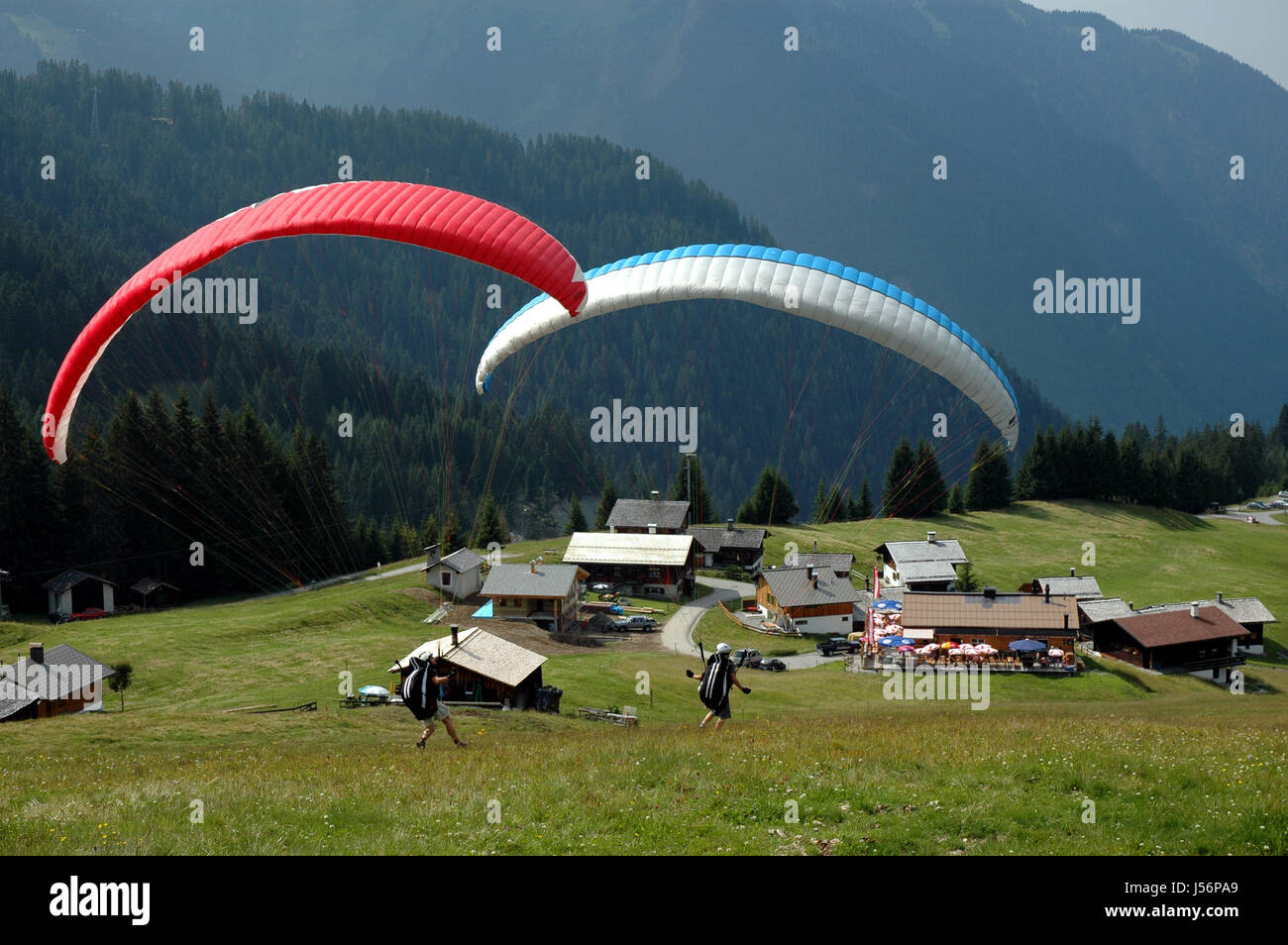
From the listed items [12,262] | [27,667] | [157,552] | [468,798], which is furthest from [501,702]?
[12,262]

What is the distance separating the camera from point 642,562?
67.8 meters

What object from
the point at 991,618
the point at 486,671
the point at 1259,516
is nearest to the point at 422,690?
the point at 486,671

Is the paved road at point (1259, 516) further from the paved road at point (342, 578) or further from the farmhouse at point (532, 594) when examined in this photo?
the paved road at point (342, 578)

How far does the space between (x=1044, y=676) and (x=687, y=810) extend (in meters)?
44.0

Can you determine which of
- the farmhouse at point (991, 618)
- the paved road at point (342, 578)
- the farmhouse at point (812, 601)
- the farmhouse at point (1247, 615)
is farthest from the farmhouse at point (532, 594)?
the farmhouse at point (1247, 615)

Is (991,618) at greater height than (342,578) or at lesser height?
lesser

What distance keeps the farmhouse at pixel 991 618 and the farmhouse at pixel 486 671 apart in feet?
94.8

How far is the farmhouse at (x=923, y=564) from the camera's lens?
7088 cm

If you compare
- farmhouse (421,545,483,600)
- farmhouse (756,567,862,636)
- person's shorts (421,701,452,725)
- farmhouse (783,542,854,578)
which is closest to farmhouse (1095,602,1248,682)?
farmhouse (756,567,862,636)

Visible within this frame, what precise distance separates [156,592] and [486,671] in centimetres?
4241

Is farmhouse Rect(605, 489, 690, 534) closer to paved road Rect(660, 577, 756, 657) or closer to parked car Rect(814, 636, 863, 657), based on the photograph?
paved road Rect(660, 577, 756, 657)

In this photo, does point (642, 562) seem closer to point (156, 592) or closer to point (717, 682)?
point (156, 592)

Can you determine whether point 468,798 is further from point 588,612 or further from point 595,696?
point 588,612

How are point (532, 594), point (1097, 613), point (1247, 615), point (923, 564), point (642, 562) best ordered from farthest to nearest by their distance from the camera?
point (923, 564), point (642, 562), point (1247, 615), point (1097, 613), point (532, 594)
